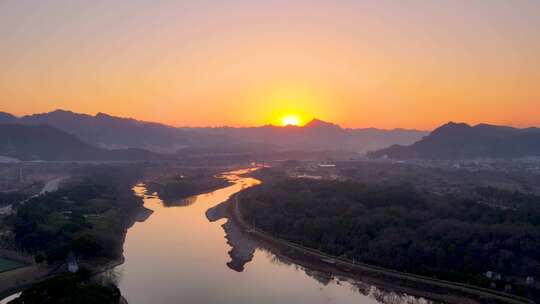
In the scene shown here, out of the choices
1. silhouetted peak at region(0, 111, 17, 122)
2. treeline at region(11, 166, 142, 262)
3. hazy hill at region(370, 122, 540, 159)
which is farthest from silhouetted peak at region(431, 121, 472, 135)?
silhouetted peak at region(0, 111, 17, 122)

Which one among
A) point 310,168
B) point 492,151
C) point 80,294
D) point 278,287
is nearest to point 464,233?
point 278,287

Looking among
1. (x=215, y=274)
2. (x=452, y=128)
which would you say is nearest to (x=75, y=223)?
(x=215, y=274)

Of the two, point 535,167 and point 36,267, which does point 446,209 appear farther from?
point 535,167

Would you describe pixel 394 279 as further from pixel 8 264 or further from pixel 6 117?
pixel 6 117

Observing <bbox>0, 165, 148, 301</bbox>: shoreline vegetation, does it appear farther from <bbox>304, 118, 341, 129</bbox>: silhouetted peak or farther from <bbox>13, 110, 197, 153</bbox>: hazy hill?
<bbox>304, 118, 341, 129</bbox>: silhouetted peak

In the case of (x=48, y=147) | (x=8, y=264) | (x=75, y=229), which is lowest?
(x=8, y=264)

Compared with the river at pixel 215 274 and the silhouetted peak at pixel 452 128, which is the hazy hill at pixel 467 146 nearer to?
the silhouetted peak at pixel 452 128
